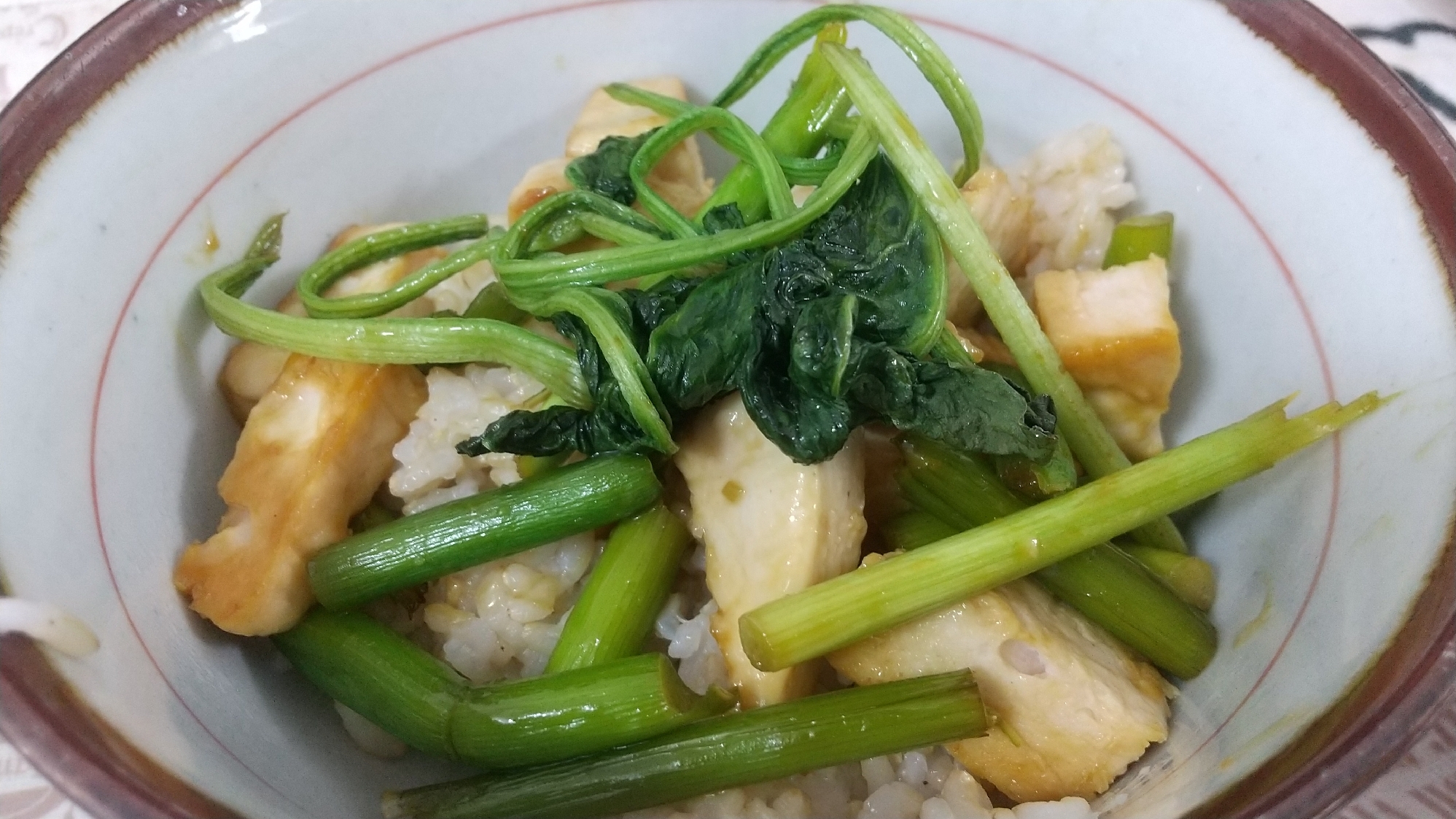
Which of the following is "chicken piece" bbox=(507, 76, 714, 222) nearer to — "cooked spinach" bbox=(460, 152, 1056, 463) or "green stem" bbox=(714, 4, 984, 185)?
"green stem" bbox=(714, 4, 984, 185)

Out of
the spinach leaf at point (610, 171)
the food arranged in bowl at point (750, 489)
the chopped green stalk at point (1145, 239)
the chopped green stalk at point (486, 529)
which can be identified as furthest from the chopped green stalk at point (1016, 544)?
the spinach leaf at point (610, 171)

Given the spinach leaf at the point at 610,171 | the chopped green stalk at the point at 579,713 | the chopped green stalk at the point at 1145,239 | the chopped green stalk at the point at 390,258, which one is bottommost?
the chopped green stalk at the point at 579,713

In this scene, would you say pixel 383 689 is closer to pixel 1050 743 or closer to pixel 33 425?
pixel 33 425

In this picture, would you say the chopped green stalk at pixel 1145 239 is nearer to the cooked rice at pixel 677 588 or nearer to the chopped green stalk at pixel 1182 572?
the cooked rice at pixel 677 588

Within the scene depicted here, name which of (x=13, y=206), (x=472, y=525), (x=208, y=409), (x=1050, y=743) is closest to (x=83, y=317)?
(x=13, y=206)

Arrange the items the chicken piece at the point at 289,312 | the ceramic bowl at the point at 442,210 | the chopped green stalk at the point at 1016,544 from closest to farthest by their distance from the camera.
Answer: the ceramic bowl at the point at 442,210 → the chopped green stalk at the point at 1016,544 → the chicken piece at the point at 289,312

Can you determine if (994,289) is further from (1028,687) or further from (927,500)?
(1028,687)

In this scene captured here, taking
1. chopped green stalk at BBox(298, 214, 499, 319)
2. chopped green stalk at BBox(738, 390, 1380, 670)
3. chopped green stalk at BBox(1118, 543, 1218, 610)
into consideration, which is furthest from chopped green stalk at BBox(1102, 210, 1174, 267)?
chopped green stalk at BBox(298, 214, 499, 319)

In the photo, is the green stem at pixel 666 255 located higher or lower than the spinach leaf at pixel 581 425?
higher
